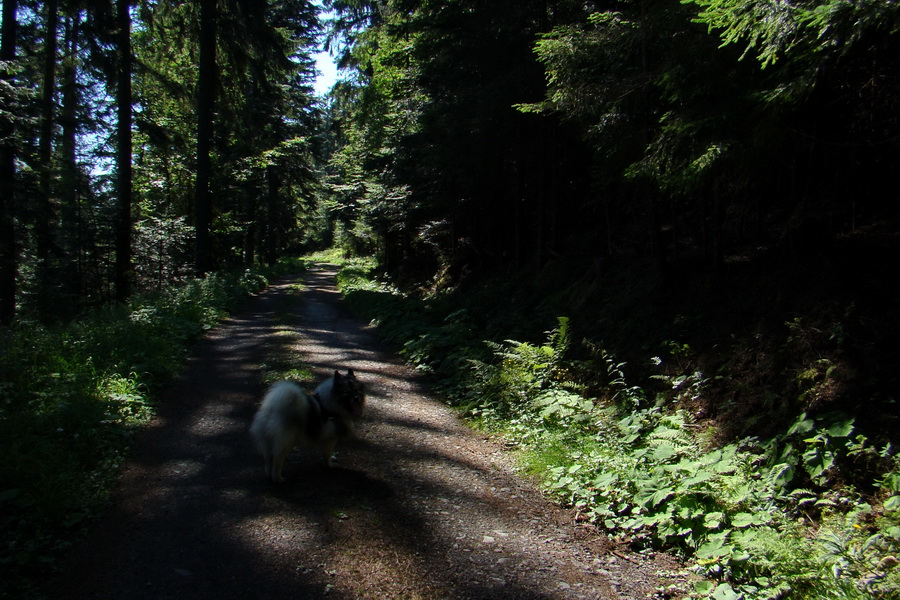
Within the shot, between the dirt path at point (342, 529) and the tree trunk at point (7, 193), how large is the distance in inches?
299

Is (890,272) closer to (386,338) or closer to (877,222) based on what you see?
(877,222)

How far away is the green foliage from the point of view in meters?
4.21

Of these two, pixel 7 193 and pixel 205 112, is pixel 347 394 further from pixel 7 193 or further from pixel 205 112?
pixel 205 112

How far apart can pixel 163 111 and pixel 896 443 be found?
1039 inches

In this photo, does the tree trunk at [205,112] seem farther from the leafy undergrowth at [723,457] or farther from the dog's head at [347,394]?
the dog's head at [347,394]

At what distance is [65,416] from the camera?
5.88 m

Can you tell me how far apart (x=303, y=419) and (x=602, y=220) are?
37.1 ft

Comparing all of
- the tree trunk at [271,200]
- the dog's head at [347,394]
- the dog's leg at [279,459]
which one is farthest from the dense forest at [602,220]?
the tree trunk at [271,200]

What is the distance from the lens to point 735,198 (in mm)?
7883

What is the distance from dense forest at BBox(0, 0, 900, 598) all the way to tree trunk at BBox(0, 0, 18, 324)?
0.28ft

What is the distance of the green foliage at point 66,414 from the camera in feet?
13.8

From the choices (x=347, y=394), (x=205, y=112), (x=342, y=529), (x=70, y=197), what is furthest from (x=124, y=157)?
(x=342, y=529)

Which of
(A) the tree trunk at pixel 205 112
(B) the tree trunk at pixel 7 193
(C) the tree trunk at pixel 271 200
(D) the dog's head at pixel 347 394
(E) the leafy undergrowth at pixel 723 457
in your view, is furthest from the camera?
(C) the tree trunk at pixel 271 200

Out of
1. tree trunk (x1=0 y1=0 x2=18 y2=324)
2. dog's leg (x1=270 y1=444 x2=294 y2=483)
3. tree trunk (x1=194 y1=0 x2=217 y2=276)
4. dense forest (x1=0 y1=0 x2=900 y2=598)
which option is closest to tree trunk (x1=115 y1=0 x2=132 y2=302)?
dense forest (x1=0 y1=0 x2=900 y2=598)
